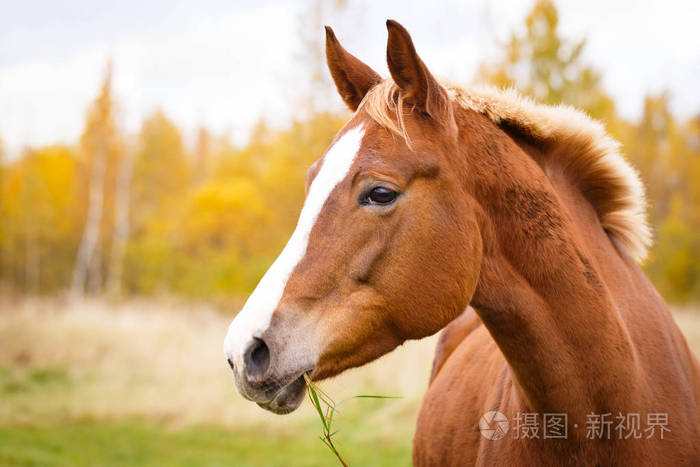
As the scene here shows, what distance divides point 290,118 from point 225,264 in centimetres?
957

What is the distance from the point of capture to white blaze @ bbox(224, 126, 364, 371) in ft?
6.34

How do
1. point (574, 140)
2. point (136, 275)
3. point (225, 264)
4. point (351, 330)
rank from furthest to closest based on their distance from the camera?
point (136, 275), point (225, 264), point (574, 140), point (351, 330)

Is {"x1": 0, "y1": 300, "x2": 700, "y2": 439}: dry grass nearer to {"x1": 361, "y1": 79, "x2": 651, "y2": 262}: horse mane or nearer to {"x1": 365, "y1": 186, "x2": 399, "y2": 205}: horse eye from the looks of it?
{"x1": 361, "y1": 79, "x2": 651, "y2": 262}: horse mane

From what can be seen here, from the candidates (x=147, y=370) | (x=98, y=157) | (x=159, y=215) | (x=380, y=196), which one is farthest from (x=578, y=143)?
(x=159, y=215)

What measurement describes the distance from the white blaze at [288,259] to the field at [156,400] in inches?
146

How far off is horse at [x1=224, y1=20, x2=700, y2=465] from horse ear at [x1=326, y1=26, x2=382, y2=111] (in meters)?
0.05

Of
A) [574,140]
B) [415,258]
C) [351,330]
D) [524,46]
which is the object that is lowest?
[351,330]

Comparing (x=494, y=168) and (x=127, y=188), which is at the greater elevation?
(x=127, y=188)

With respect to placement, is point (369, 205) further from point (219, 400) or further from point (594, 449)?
point (219, 400)

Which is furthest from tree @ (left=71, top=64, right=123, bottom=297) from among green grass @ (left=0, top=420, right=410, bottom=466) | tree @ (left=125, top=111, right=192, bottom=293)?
green grass @ (left=0, top=420, right=410, bottom=466)

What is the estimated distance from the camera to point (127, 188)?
90.2 ft

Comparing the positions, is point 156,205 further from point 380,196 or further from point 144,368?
point 380,196

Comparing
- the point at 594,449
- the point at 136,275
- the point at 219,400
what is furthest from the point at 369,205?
the point at 136,275

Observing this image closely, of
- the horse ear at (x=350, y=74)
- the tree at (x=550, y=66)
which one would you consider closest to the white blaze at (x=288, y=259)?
the horse ear at (x=350, y=74)
